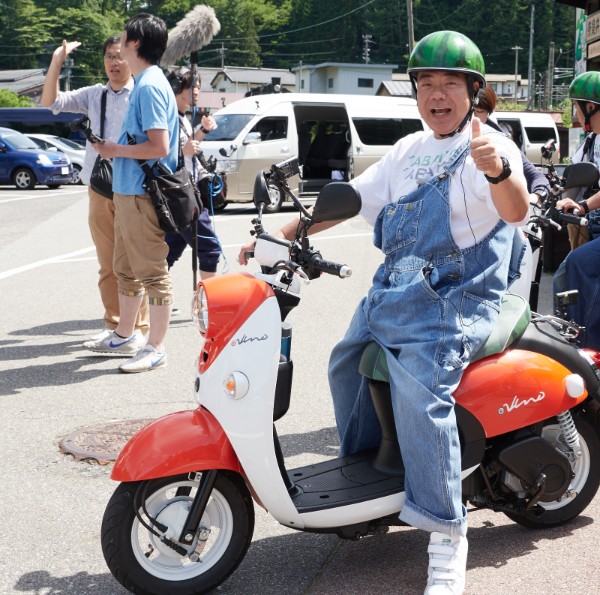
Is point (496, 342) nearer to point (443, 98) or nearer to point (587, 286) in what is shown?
point (443, 98)

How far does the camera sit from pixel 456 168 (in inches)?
122

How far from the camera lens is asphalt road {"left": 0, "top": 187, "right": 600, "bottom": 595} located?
3.28 metres

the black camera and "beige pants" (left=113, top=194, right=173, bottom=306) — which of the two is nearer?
the black camera

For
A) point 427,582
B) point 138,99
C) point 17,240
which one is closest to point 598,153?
point 138,99

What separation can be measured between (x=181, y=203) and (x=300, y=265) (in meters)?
2.97

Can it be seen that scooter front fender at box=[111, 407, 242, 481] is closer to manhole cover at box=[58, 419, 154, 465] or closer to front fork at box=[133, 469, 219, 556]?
front fork at box=[133, 469, 219, 556]

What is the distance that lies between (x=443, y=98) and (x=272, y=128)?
16.6 metres

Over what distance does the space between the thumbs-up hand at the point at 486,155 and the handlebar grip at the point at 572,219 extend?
1730mm

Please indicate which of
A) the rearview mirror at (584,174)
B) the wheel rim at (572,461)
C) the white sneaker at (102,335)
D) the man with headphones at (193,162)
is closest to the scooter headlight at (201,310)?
the wheel rim at (572,461)

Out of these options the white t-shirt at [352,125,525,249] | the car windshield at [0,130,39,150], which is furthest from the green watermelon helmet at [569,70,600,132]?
the car windshield at [0,130,39,150]

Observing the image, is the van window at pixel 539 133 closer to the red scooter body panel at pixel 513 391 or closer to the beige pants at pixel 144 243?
the beige pants at pixel 144 243

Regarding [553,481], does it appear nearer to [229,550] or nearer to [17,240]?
[229,550]

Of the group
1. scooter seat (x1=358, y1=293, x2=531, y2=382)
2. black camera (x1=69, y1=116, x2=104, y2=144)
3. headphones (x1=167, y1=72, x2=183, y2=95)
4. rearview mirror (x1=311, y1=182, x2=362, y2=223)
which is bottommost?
scooter seat (x1=358, y1=293, x2=531, y2=382)

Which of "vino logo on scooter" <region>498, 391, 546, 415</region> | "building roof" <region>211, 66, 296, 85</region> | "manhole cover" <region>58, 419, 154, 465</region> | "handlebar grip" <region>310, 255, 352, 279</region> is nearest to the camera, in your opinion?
"handlebar grip" <region>310, 255, 352, 279</region>
